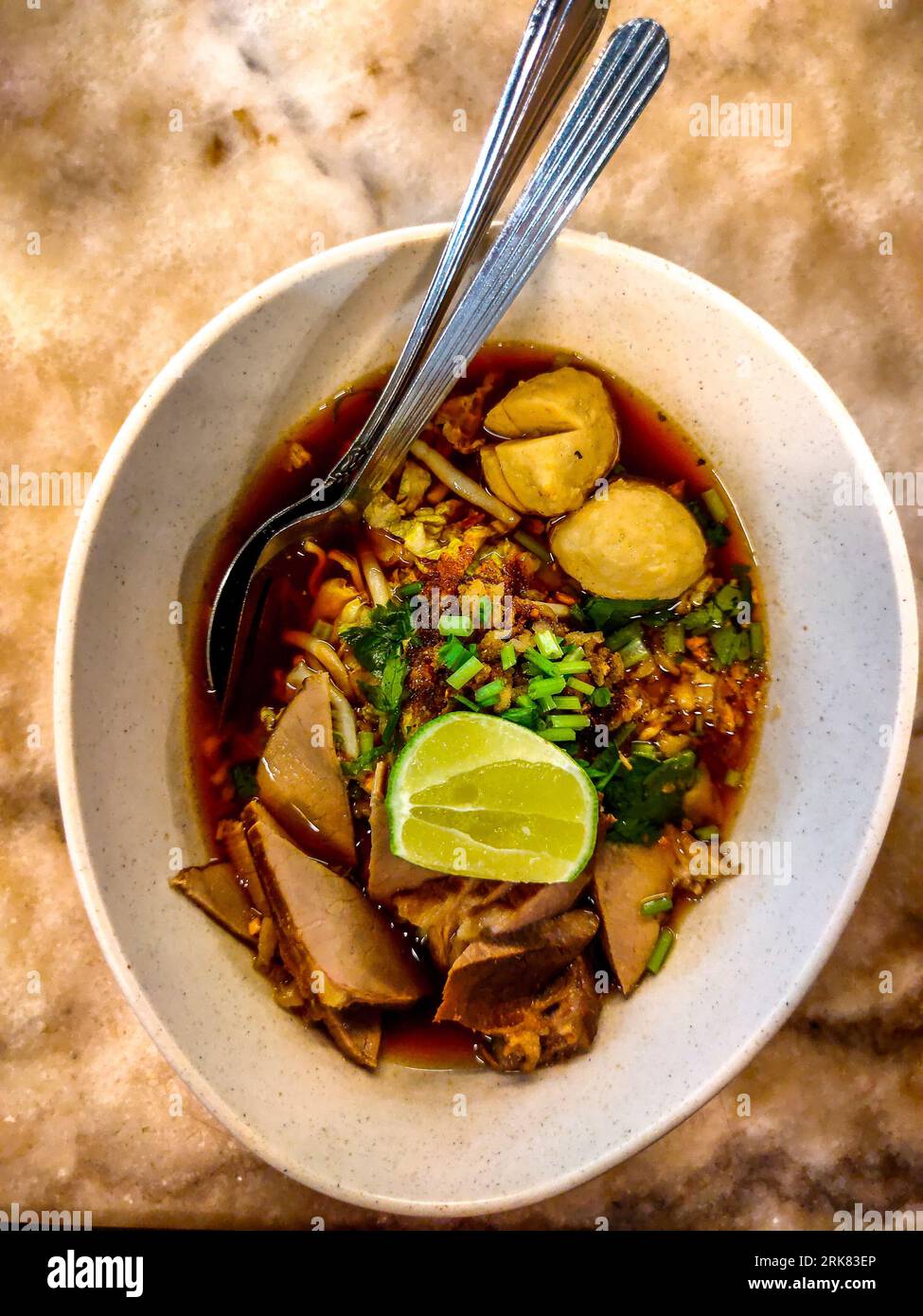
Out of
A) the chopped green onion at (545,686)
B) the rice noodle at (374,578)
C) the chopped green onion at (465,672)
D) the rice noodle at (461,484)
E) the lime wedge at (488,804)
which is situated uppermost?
the rice noodle at (461,484)

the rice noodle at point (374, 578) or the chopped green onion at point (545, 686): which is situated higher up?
the rice noodle at point (374, 578)

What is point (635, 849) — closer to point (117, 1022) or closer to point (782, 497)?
point (782, 497)

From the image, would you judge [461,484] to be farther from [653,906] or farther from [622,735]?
[653,906]

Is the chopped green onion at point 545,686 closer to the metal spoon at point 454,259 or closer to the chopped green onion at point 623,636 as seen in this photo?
the chopped green onion at point 623,636

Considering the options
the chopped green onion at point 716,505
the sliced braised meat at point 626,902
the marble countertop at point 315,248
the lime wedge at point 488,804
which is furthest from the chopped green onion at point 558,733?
the marble countertop at point 315,248

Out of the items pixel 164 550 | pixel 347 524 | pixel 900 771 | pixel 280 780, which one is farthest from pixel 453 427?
pixel 900 771

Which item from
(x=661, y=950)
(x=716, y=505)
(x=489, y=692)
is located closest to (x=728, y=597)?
(x=716, y=505)

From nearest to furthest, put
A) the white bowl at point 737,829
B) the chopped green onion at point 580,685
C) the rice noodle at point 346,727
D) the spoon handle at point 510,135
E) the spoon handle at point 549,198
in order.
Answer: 1. the spoon handle at point 510,135
2. the spoon handle at point 549,198
3. the white bowl at point 737,829
4. the chopped green onion at point 580,685
5. the rice noodle at point 346,727
